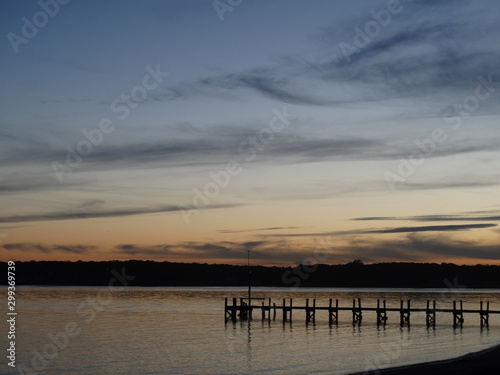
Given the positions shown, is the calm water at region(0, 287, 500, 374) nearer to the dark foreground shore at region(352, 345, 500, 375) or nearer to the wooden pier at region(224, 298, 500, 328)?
the wooden pier at region(224, 298, 500, 328)

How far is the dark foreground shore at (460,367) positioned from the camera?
3241 centimetres

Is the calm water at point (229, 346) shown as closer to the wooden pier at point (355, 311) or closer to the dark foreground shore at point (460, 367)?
the wooden pier at point (355, 311)

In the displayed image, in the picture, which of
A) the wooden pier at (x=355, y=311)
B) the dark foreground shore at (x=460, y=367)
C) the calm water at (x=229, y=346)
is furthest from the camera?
the wooden pier at (x=355, y=311)

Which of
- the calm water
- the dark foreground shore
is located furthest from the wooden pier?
the dark foreground shore

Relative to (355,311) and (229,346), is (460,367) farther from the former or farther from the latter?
(355,311)

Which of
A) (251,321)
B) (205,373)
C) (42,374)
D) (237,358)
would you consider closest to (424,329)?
(251,321)

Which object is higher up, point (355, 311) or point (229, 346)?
point (355, 311)

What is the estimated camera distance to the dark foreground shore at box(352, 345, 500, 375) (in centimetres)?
3241

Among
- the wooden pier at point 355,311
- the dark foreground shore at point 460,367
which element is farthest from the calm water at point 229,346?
the dark foreground shore at point 460,367

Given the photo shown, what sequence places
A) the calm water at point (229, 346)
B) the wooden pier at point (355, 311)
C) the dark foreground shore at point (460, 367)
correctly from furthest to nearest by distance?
the wooden pier at point (355, 311)
the calm water at point (229, 346)
the dark foreground shore at point (460, 367)

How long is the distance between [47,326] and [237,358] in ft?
115

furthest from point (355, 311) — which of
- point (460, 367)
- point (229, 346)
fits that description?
point (460, 367)

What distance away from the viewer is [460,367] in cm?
3459

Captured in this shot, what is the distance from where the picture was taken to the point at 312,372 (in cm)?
3906
